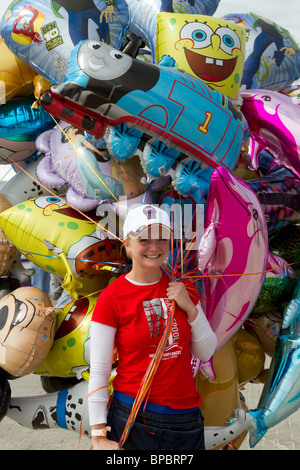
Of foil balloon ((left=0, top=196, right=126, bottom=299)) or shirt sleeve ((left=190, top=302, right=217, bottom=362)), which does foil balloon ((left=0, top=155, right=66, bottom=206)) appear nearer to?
foil balloon ((left=0, top=196, right=126, bottom=299))

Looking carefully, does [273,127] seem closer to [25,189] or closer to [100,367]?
[25,189]

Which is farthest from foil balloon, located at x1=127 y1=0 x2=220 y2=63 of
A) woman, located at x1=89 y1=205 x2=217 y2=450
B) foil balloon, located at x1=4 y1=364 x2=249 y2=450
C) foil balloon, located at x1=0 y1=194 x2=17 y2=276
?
foil balloon, located at x1=4 y1=364 x2=249 y2=450

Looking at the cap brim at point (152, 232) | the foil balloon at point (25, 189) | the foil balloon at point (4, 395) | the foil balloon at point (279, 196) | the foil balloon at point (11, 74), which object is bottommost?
the foil balloon at point (4, 395)

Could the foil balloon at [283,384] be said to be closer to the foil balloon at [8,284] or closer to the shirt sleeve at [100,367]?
the shirt sleeve at [100,367]

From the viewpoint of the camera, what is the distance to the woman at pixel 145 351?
1.23 metres

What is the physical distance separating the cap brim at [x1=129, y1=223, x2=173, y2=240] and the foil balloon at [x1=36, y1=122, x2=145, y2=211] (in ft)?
1.65

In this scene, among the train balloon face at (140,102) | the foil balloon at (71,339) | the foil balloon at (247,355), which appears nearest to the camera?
the train balloon face at (140,102)

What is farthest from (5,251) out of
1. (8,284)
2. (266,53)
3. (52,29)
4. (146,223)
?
(266,53)

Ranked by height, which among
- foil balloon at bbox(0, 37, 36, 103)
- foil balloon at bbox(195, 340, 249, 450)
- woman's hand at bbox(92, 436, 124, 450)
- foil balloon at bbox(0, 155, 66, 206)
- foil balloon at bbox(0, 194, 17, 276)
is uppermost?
foil balloon at bbox(0, 37, 36, 103)

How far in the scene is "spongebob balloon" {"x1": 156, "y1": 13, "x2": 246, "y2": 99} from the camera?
1.82 metres

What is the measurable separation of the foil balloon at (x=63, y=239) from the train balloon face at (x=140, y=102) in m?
0.40

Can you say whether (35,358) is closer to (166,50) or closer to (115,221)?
(115,221)

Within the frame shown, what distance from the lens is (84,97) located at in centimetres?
154

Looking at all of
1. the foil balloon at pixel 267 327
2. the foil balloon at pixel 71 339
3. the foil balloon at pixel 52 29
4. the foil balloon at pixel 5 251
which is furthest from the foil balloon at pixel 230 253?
the foil balloon at pixel 5 251
